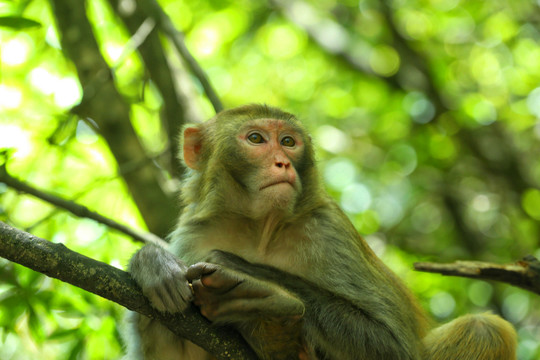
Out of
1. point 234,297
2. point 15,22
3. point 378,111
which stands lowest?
point 378,111

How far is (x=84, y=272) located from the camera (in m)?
3.28

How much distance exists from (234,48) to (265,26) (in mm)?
823

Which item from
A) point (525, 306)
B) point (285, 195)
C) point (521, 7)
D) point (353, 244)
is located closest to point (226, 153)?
point (285, 195)

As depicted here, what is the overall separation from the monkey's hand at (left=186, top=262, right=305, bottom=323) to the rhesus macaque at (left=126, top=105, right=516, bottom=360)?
17mm

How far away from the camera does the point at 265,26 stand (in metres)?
13.4

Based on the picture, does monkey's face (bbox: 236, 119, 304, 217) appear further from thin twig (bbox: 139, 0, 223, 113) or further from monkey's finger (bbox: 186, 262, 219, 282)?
thin twig (bbox: 139, 0, 223, 113)

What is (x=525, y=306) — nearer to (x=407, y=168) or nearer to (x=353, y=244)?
(x=407, y=168)

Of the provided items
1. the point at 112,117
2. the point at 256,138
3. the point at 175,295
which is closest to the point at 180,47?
the point at 112,117

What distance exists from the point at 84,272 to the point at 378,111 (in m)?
8.93

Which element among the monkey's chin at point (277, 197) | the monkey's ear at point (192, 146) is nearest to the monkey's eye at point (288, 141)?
the monkey's chin at point (277, 197)

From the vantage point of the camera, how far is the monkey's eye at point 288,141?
5222mm

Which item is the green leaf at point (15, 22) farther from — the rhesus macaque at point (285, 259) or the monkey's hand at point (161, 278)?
the monkey's hand at point (161, 278)

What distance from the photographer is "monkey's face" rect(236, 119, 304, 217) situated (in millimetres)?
4715

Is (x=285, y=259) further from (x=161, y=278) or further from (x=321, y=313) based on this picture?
(x=161, y=278)
